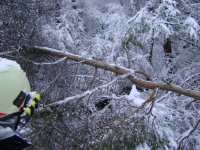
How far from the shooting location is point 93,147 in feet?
12.1

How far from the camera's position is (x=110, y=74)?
7082mm

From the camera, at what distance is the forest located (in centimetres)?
396

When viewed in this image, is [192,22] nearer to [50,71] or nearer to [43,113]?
[50,71]

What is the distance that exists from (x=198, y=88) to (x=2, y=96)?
5.95 metres

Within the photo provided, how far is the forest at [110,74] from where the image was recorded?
396cm

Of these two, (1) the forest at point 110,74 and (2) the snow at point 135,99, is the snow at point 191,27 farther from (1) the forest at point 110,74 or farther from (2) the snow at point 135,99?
(2) the snow at point 135,99

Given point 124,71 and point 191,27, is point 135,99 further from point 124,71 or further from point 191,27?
point 191,27

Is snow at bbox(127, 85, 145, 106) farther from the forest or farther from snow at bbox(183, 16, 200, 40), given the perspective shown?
snow at bbox(183, 16, 200, 40)

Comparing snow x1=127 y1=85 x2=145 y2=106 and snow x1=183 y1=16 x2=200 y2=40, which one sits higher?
snow x1=127 y1=85 x2=145 y2=106

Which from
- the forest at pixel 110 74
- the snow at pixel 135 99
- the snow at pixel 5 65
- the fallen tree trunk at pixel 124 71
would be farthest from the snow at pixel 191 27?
the snow at pixel 5 65

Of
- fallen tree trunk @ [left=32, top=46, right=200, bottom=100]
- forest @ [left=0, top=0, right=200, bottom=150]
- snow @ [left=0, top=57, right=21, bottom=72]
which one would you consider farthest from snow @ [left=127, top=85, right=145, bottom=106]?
snow @ [left=0, top=57, right=21, bottom=72]

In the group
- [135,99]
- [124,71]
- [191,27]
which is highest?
[124,71]

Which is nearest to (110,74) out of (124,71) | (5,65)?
(124,71)

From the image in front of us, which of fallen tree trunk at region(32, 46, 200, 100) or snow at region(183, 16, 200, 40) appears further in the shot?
snow at region(183, 16, 200, 40)
